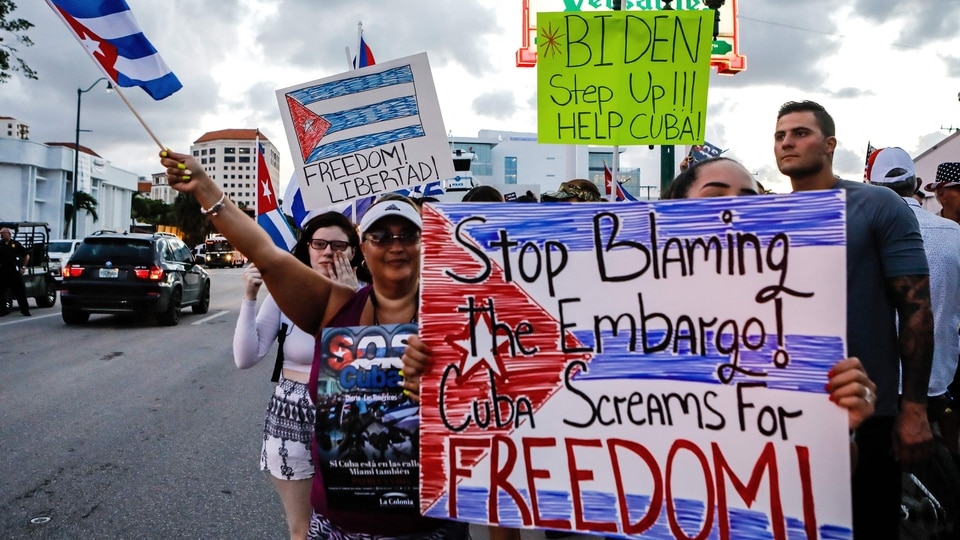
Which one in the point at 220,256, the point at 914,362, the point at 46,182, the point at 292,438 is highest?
the point at 46,182

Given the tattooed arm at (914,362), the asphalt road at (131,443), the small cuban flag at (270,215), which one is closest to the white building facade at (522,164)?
the asphalt road at (131,443)

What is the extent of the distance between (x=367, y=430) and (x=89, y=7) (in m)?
1.97

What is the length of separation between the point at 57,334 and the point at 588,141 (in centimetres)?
1095

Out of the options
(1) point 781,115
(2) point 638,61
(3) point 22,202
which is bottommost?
(1) point 781,115

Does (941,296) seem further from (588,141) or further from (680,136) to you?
(588,141)

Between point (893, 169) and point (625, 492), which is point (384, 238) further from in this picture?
point (893, 169)

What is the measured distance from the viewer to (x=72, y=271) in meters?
12.2

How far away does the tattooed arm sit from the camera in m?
2.36

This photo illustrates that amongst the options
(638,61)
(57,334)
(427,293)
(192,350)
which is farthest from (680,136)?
(57,334)

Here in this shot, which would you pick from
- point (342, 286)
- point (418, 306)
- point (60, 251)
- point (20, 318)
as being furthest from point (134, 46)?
point (60, 251)

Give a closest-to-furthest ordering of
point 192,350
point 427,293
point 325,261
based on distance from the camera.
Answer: point 427,293, point 325,261, point 192,350

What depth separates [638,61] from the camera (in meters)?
3.68

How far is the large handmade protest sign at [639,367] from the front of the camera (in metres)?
1.76

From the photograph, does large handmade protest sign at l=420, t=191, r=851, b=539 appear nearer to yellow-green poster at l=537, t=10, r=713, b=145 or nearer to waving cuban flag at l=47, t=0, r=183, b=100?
waving cuban flag at l=47, t=0, r=183, b=100
